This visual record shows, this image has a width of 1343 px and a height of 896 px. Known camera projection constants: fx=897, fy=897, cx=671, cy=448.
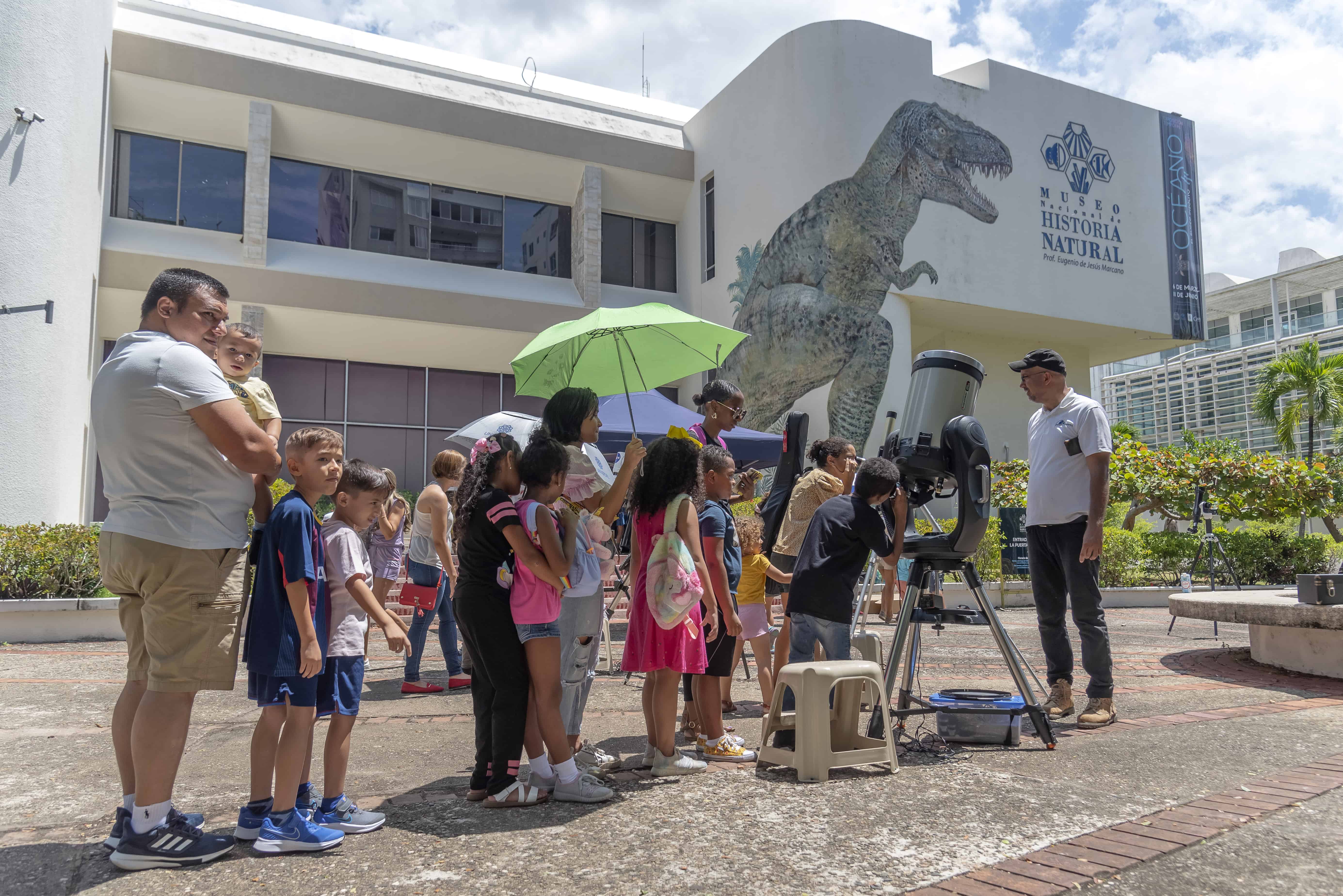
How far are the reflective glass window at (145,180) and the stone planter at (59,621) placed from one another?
10.7 meters

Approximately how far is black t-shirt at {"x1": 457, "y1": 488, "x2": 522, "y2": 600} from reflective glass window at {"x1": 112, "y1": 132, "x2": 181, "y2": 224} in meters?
16.8

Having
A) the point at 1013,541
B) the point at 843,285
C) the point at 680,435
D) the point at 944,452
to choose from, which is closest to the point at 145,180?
the point at 843,285

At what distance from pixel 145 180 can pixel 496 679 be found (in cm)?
1760

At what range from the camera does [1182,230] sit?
72.9ft

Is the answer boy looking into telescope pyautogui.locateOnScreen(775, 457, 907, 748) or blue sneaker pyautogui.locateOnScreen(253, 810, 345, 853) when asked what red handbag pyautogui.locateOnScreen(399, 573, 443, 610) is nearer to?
boy looking into telescope pyautogui.locateOnScreen(775, 457, 907, 748)

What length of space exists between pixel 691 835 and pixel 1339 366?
117 ft

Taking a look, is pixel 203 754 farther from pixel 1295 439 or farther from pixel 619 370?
pixel 1295 439

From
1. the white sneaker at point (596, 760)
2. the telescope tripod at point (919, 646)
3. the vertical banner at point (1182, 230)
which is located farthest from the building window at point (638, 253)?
the white sneaker at point (596, 760)

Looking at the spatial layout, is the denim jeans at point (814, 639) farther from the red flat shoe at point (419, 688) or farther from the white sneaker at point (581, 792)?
the red flat shoe at point (419, 688)

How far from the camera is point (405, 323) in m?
18.3

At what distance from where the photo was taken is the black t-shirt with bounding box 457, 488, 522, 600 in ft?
11.8

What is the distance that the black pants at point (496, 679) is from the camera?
11.6ft

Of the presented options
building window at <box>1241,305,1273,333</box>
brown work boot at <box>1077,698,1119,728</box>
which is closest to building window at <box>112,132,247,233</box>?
brown work boot at <box>1077,698,1119,728</box>

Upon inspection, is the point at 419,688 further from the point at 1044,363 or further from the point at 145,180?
the point at 145,180
